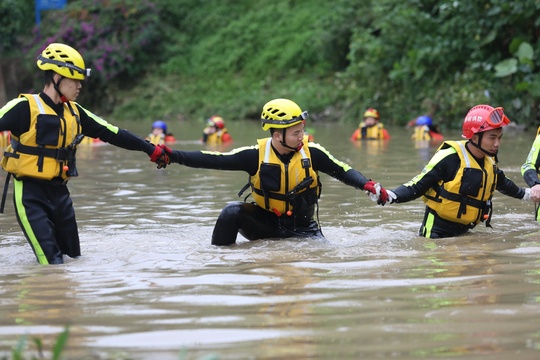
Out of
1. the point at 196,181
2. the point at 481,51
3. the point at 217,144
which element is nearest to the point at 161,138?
the point at 217,144


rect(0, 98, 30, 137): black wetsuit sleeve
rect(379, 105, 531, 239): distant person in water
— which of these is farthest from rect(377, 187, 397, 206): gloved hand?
rect(0, 98, 30, 137): black wetsuit sleeve

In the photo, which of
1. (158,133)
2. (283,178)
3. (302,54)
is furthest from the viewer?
(302,54)

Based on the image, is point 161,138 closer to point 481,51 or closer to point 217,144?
point 217,144

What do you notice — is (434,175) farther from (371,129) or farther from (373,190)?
(371,129)

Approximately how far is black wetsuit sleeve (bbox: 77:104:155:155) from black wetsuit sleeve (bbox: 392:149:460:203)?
6.90 feet

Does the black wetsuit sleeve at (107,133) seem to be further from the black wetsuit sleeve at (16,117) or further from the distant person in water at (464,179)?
the distant person in water at (464,179)

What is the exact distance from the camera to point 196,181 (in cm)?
1398

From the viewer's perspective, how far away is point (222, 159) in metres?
7.96

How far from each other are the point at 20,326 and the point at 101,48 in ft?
117

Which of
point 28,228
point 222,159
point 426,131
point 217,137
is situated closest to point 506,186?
point 222,159

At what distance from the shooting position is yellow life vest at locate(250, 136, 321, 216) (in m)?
7.89

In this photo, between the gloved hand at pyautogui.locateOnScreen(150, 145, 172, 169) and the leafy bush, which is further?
the leafy bush

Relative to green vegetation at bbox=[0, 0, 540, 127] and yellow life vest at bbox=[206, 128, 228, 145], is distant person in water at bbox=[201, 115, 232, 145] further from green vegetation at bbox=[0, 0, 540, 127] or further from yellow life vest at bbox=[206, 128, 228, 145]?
green vegetation at bbox=[0, 0, 540, 127]

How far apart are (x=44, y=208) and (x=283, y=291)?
2400 millimetres
